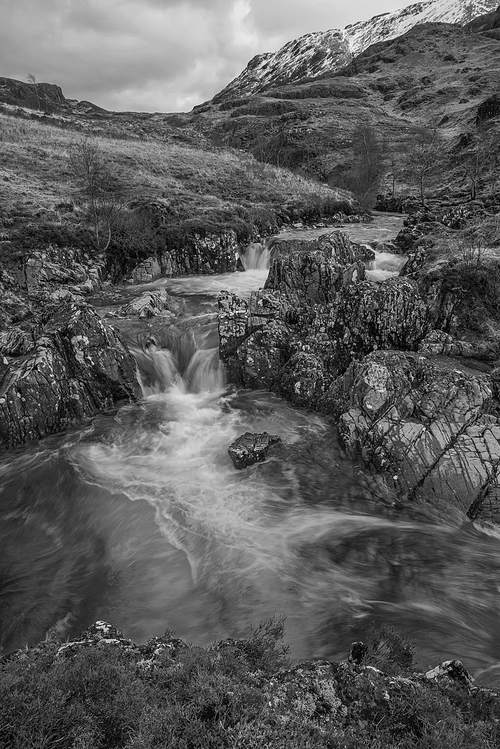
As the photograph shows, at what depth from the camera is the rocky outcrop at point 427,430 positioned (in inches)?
412

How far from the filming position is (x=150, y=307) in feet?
70.4

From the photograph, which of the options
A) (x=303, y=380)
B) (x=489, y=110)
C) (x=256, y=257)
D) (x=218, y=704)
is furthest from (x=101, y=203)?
(x=489, y=110)

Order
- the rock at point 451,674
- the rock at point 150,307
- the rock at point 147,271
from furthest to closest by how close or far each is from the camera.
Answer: the rock at point 147,271
the rock at point 150,307
the rock at point 451,674

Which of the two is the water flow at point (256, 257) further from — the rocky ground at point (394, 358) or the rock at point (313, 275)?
the rock at point (313, 275)

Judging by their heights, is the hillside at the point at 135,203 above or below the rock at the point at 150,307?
above

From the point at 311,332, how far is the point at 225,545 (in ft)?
33.2

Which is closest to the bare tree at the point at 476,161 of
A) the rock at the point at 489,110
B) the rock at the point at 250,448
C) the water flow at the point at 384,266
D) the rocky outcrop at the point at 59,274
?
the rock at the point at 489,110

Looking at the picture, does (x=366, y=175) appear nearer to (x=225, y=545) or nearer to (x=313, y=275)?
(x=313, y=275)

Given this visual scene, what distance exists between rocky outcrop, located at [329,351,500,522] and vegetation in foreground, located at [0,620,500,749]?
6195mm

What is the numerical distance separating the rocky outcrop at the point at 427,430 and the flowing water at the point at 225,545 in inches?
29.1

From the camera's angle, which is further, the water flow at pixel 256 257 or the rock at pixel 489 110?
the rock at pixel 489 110

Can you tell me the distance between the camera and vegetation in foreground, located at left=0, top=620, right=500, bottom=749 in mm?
3885

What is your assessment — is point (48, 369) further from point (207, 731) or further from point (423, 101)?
point (423, 101)

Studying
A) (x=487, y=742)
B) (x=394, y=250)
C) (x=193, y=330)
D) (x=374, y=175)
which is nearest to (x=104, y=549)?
(x=487, y=742)
